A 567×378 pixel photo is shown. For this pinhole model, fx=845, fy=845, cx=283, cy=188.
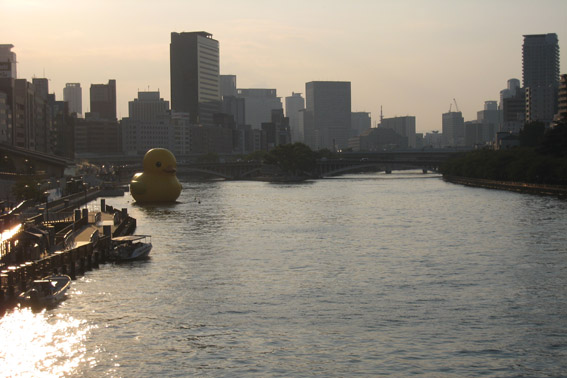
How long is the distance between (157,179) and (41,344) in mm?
68875

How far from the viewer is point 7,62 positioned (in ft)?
557

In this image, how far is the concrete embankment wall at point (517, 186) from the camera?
111m

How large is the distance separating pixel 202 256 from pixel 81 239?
8548mm

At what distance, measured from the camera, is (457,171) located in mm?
174250

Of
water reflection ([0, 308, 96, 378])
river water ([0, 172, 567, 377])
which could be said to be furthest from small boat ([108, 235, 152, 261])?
water reflection ([0, 308, 96, 378])

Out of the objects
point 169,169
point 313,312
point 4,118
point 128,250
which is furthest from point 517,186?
point 313,312

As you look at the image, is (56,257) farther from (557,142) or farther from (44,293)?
(557,142)

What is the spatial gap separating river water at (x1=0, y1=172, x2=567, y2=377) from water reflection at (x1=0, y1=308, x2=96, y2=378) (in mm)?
75

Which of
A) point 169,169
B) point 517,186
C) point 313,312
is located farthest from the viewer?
point 517,186

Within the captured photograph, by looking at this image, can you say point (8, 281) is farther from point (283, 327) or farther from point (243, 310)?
point (283, 327)

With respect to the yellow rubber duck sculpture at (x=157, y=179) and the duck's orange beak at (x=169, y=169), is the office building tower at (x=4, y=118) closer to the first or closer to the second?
the yellow rubber duck sculpture at (x=157, y=179)

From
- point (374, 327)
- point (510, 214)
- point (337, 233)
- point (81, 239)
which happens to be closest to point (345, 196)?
point (510, 214)

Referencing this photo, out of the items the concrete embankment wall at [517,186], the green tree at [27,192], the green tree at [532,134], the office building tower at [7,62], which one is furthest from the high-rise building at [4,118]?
the green tree at [532,134]

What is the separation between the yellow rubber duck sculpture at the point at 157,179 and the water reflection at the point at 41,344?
6134 centimetres
